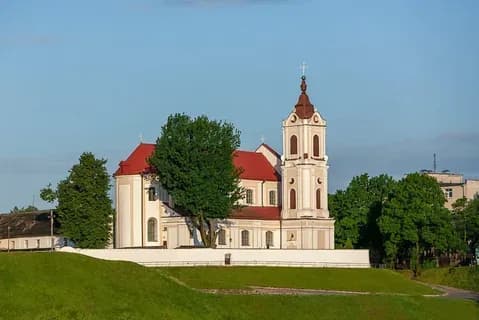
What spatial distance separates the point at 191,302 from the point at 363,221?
6117cm

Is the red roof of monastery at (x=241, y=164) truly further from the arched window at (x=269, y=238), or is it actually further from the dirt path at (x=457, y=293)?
the dirt path at (x=457, y=293)

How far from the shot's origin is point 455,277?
108062 millimetres

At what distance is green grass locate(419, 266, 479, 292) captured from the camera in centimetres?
10526

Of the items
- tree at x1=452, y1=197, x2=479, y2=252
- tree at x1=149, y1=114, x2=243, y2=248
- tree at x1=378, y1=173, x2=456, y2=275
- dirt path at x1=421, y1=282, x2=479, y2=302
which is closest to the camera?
dirt path at x1=421, y1=282, x2=479, y2=302

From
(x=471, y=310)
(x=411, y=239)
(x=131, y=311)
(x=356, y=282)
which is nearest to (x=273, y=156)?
(x=411, y=239)

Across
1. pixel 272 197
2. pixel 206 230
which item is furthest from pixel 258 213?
pixel 206 230

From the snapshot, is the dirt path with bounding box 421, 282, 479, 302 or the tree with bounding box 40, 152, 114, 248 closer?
the dirt path with bounding box 421, 282, 479, 302

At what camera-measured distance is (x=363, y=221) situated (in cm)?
12706

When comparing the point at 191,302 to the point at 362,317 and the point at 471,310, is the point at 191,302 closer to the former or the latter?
the point at 362,317

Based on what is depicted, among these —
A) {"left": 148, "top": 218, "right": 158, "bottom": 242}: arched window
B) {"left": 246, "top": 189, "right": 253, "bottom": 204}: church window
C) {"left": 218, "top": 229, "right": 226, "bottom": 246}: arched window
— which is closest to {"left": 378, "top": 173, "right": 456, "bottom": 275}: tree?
{"left": 218, "top": 229, "right": 226, "bottom": 246}: arched window

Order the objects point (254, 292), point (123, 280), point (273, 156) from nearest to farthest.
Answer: point (123, 280) < point (254, 292) < point (273, 156)

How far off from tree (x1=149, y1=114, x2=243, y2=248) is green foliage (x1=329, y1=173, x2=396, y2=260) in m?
17.5

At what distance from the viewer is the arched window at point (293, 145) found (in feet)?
406

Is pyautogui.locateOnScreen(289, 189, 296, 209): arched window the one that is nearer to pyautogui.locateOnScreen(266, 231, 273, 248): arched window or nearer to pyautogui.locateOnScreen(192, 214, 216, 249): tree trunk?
pyautogui.locateOnScreen(266, 231, 273, 248): arched window
